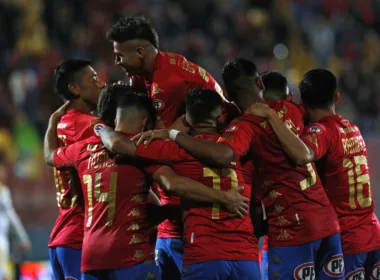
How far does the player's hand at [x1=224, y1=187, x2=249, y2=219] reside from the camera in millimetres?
5328

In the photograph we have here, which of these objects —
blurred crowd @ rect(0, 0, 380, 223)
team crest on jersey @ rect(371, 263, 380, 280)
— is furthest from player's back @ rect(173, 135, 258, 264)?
blurred crowd @ rect(0, 0, 380, 223)

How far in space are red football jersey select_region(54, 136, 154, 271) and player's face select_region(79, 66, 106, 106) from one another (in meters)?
0.90

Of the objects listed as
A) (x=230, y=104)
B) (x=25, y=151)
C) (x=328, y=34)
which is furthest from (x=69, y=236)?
(x=328, y=34)

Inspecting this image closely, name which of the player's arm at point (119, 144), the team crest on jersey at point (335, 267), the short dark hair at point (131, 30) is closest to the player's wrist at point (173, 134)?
the player's arm at point (119, 144)

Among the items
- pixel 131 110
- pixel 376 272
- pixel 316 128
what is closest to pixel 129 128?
pixel 131 110

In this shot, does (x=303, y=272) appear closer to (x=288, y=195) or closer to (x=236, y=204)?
(x=288, y=195)

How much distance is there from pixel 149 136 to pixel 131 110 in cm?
26

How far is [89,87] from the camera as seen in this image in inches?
256

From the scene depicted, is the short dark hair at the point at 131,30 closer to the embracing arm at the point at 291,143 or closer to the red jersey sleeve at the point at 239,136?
the red jersey sleeve at the point at 239,136

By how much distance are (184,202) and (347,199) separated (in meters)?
1.32

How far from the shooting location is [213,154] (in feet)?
17.4

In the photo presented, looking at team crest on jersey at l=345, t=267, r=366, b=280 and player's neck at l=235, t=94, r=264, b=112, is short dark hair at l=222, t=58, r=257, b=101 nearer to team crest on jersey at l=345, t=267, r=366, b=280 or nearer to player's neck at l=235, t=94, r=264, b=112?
player's neck at l=235, t=94, r=264, b=112

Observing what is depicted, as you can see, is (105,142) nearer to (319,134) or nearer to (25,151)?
(319,134)

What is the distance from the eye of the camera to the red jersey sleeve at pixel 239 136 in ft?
17.7
